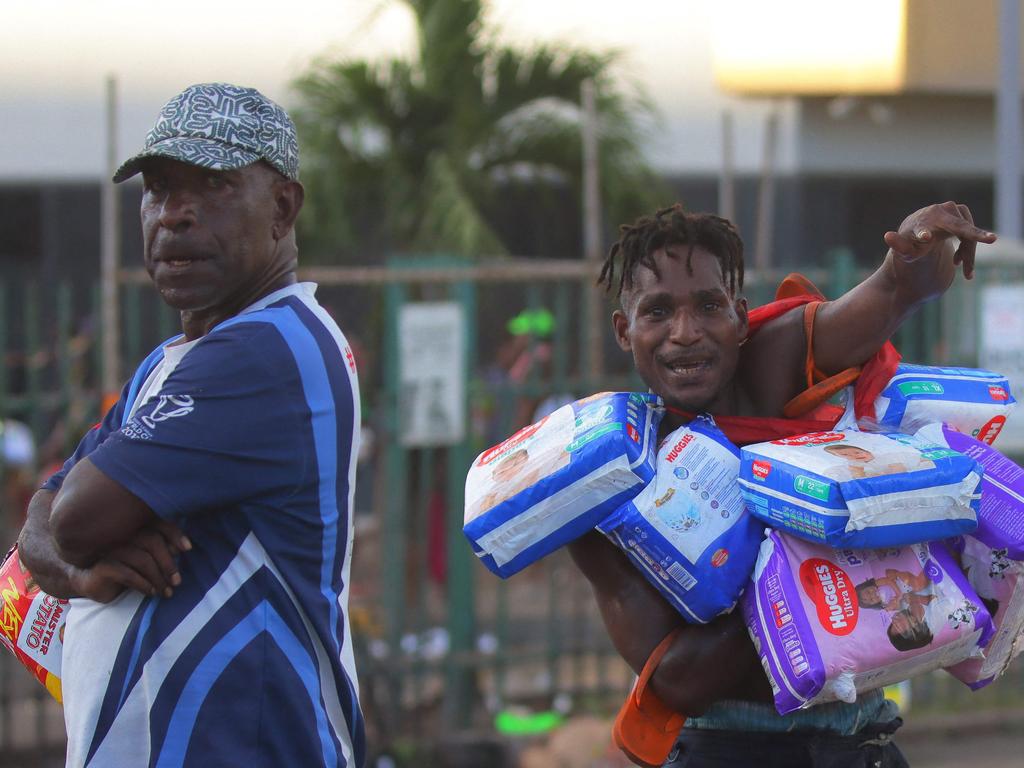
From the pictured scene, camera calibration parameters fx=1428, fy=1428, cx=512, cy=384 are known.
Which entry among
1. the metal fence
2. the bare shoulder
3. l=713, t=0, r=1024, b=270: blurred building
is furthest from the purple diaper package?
l=713, t=0, r=1024, b=270: blurred building

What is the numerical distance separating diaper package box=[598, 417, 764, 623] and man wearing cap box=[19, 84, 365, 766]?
527mm

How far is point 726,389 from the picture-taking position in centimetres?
276

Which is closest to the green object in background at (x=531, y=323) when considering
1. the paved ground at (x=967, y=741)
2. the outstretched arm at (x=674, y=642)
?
the paved ground at (x=967, y=741)

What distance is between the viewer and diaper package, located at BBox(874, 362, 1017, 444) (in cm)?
271

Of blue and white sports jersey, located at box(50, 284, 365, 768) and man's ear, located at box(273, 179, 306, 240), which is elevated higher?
man's ear, located at box(273, 179, 306, 240)

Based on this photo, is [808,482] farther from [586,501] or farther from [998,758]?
[998,758]

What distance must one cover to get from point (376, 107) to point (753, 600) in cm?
730

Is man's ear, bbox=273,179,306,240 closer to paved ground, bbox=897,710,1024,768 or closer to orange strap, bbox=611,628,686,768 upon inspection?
orange strap, bbox=611,628,686,768

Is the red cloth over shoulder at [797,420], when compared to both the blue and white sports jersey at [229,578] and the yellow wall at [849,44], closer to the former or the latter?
the blue and white sports jersey at [229,578]

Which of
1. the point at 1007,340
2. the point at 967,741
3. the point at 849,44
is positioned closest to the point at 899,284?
the point at 1007,340

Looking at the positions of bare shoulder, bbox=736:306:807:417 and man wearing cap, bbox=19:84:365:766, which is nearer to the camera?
man wearing cap, bbox=19:84:365:766

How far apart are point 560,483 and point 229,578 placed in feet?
1.98

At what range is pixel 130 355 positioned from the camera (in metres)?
5.83

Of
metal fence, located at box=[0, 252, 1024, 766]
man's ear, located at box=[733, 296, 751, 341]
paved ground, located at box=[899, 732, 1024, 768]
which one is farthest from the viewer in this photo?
paved ground, located at box=[899, 732, 1024, 768]
